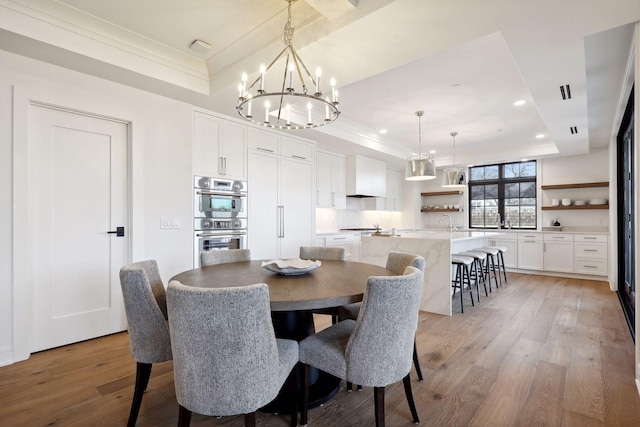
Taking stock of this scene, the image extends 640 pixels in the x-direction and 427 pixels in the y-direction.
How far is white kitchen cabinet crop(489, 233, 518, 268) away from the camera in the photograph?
6.51 m

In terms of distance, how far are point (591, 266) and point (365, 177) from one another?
4373mm

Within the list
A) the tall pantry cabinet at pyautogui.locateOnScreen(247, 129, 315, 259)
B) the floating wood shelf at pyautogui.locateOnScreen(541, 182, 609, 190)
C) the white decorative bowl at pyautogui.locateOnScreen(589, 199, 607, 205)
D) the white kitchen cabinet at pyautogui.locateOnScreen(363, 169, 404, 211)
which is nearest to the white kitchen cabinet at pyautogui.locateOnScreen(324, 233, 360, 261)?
the tall pantry cabinet at pyautogui.locateOnScreen(247, 129, 315, 259)

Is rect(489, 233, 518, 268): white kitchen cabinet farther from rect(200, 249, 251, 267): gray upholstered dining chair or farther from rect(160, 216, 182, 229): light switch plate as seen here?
rect(160, 216, 182, 229): light switch plate

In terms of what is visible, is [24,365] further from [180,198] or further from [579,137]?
[579,137]

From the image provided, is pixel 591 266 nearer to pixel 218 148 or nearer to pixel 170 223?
pixel 218 148

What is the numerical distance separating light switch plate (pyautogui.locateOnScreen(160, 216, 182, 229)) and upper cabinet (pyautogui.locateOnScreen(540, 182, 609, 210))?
6733 millimetres

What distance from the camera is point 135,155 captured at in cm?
316

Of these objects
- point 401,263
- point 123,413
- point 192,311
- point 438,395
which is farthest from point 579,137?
point 123,413

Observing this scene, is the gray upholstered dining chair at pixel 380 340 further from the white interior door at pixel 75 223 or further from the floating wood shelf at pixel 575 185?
the floating wood shelf at pixel 575 185

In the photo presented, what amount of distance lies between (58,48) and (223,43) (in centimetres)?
123

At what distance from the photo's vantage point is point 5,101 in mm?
2492

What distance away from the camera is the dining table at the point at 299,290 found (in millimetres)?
1505

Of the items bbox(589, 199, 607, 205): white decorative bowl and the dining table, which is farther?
bbox(589, 199, 607, 205): white decorative bowl

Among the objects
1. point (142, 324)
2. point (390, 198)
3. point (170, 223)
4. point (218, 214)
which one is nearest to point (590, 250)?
point (390, 198)
